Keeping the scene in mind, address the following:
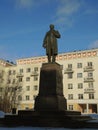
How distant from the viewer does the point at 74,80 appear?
5638 cm

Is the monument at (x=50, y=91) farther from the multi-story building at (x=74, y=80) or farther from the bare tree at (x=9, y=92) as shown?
the bare tree at (x=9, y=92)

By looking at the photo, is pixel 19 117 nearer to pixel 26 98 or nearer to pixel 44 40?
pixel 44 40

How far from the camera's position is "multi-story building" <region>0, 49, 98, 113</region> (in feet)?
178

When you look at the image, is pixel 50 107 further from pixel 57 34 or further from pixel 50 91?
pixel 57 34

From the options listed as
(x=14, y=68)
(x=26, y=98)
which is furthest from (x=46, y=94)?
(x=14, y=68)

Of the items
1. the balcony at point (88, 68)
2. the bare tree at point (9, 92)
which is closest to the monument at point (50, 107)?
the balcony at point (88, 68)

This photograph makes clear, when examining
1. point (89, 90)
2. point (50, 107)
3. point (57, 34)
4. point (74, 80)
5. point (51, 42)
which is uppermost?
point (57, 34)

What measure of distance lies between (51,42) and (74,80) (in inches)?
1538

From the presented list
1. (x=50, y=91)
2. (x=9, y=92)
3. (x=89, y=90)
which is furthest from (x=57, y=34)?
(x=9, y=92)

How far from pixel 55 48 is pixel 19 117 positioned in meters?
5.83

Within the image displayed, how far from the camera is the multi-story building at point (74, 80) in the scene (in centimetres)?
5419

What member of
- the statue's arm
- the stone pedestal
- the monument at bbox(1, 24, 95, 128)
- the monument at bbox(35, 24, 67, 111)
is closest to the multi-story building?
the statue's arm

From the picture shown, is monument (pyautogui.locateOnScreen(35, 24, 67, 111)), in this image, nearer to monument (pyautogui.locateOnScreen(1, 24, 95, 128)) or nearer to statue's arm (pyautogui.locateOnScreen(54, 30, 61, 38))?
monument (pyautogui.locateOnScreen(1, 24, 95, 128))

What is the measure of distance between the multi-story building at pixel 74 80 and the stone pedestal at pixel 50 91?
3824 centimetres
